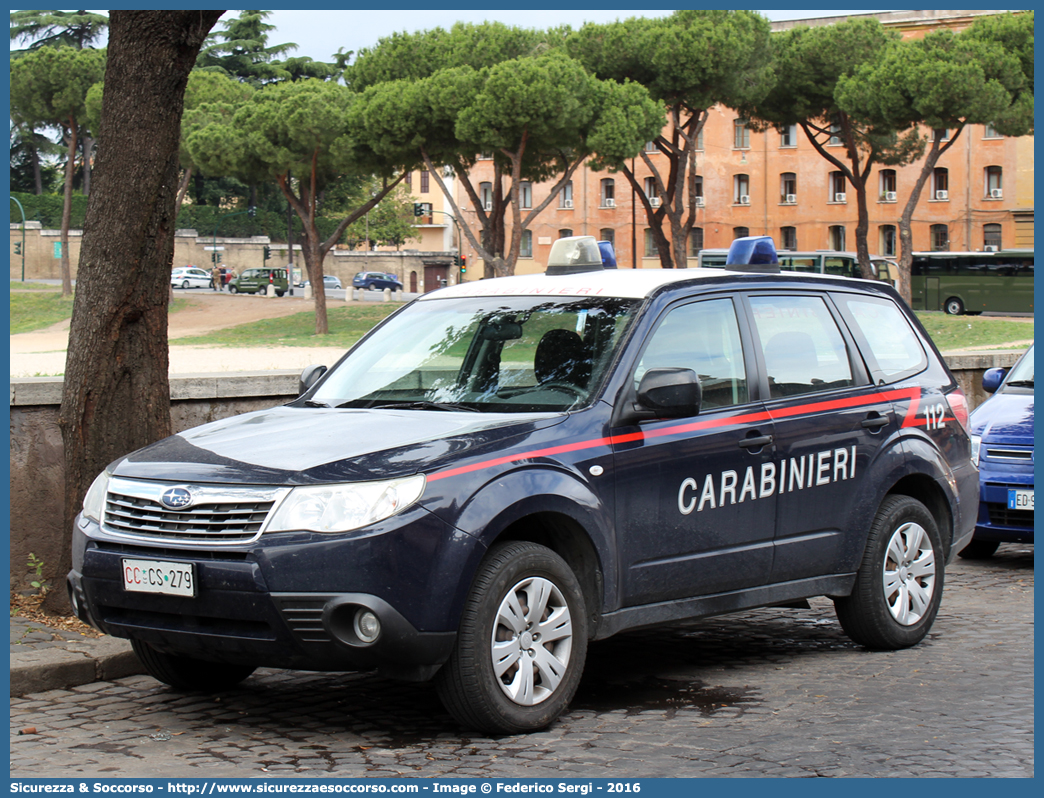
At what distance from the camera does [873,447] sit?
651 centimetres

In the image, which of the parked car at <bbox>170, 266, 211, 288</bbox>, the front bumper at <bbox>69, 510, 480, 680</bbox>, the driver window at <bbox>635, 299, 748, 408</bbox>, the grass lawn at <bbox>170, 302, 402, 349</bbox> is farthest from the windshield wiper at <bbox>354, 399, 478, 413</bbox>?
the parked car at <bbox>170, 266, 211, 288</bbox>

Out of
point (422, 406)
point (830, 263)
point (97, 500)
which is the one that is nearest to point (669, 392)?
point (422, 406)

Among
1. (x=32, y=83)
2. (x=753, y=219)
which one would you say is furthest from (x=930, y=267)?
(x=32, y=83)

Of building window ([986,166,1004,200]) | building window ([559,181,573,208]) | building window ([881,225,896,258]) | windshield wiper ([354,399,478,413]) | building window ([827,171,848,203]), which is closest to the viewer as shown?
windshield wiper ([354,399,478,413])

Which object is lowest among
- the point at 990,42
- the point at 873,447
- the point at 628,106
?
the point at 873,447

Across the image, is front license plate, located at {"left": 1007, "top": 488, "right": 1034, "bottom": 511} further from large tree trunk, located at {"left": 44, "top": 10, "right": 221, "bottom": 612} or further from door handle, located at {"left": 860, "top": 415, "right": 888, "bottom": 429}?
large tree trunk, located at {"left": 44, "top": 10, "right": 221, "bottom": 612}

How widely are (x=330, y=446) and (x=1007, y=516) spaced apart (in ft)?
20.0

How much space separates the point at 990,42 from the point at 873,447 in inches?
1740

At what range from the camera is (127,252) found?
686cm

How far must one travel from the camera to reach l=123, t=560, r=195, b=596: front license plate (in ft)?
15.6

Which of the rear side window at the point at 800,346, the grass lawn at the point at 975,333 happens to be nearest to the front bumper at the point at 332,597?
the rear side window at the point at 800,346

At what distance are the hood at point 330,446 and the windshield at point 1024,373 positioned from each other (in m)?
6.38

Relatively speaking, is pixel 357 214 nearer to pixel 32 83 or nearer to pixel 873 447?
pixel 32 83

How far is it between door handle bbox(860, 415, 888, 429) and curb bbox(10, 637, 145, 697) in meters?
3.67
